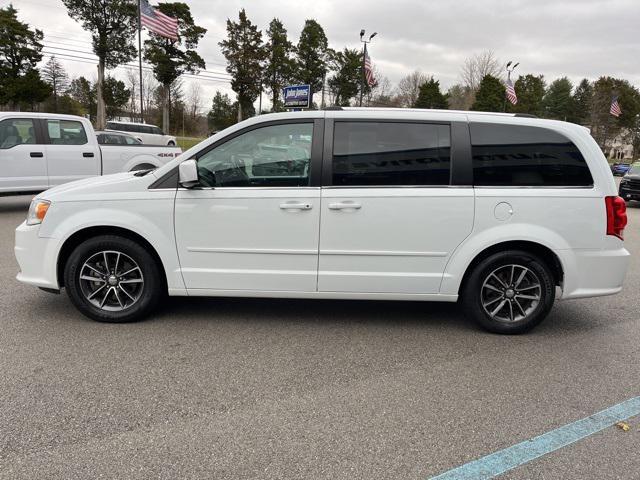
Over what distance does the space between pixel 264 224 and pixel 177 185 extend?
83 centimetres

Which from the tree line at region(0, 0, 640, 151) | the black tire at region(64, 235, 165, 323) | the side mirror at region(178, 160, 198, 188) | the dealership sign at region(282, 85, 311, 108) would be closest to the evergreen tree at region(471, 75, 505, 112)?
the tree line at region(0, 0, 640, 151)

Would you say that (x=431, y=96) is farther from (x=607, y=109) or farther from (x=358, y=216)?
(x=358, y=216)

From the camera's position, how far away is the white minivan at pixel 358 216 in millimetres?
4055

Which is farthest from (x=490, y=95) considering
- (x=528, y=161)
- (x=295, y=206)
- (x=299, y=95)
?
(x=295, y=206)

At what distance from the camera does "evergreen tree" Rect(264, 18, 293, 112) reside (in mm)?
50938

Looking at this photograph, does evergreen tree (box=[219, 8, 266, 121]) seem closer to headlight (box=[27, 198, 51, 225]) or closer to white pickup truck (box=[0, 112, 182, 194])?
white pickup truck (box=[0, 112, 182, 194])

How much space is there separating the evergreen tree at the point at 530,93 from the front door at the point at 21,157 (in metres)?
75.0

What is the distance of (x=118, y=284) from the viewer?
4270mm

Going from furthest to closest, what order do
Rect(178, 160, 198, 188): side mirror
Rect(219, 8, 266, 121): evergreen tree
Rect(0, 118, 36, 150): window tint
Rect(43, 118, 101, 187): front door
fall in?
Rect(219, 8, 266, 121): evergreen tree, Rect(43, 118, 101, 187): front door, Rect(0, 118, 36, 150): window tint, Rect(178, 160, 198, 188): side mirror

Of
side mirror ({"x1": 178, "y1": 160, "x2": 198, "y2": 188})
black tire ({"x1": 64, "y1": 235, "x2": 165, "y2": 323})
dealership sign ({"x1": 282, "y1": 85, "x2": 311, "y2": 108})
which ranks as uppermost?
dealership sign ({"x1": 282, "y1": 85, "x2": 311, "y2": 108})

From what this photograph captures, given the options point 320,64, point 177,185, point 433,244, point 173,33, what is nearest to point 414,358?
point 433,244

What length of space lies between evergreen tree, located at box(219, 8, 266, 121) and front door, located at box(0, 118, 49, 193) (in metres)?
42.0

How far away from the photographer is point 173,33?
2662 cm

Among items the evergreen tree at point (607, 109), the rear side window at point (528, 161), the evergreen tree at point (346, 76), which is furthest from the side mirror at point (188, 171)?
the evergreen tree at point (607, 109)
